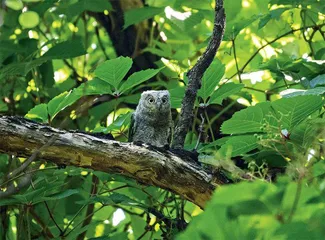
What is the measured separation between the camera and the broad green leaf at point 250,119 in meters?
2.03

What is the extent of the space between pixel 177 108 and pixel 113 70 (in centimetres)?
57

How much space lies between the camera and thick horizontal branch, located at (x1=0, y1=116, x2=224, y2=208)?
2.05 m

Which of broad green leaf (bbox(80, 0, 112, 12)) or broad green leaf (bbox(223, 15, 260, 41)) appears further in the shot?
broad green leaf (bbox(80, 0, 112, 12))

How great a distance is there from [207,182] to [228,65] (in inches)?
69.0

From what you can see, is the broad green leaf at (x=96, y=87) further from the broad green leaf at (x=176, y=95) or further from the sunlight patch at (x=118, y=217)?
the sunlight patch at (x=118, y=217)

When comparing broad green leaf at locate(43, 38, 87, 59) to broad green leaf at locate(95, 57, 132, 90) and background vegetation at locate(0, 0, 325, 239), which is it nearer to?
background vegetation at locate(0, 0, 325, 239)

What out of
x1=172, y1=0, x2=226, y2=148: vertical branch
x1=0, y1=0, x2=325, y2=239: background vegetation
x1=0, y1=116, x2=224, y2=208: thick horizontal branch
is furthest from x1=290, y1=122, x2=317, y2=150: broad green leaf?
x1=172, y1=0, x2=226, y2=148: vertical branch

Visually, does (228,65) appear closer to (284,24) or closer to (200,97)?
(284,24)

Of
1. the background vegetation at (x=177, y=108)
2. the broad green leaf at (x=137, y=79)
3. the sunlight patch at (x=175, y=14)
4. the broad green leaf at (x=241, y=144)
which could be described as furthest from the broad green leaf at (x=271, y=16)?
the broad green leaf at (x=241, y=144)

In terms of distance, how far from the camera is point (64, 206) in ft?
10.7

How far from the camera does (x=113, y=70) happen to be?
236 centimetres

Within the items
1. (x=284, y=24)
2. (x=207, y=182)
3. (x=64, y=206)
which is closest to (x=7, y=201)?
(x=207, y=182)

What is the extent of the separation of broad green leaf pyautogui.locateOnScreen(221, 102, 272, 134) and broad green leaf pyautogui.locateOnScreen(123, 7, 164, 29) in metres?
1.22

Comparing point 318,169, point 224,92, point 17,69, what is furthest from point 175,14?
point 318,169
